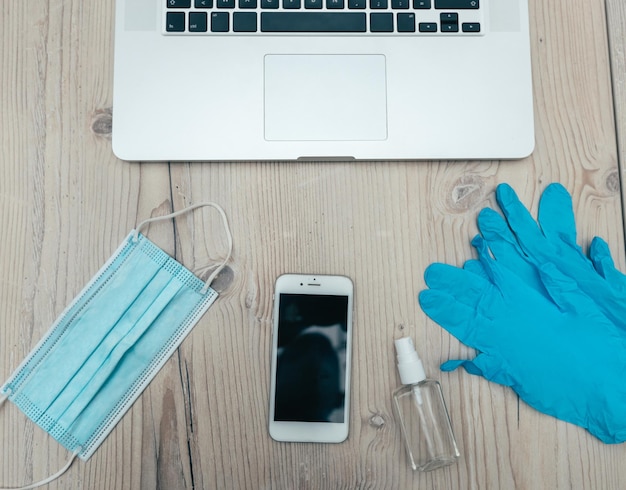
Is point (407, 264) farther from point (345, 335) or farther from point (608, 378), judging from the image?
point (608, 378)

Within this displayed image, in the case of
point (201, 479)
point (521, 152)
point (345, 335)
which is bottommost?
point (201, 479)

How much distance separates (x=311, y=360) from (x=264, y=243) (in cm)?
13

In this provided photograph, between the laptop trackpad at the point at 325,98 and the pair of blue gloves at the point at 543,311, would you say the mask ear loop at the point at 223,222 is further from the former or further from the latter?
the pair of blue gloves at the point at 543,311

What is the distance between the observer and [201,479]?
549 mm

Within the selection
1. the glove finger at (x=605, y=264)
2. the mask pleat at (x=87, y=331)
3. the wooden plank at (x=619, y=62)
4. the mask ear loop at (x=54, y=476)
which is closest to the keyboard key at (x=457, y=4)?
the wooden plank at (x=619, y=62)

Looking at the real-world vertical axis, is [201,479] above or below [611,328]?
below

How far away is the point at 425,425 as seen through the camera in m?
0.55

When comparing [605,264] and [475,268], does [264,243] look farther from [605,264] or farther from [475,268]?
[605,264]

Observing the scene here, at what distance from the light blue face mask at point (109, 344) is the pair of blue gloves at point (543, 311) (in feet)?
0.86

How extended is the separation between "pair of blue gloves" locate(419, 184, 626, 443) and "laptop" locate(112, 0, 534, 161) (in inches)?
3.4

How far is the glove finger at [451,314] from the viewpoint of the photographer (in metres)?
0.56

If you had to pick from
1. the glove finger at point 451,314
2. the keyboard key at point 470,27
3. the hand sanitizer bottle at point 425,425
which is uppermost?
the keyboard key at point 470,27

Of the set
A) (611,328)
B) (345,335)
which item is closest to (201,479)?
(345,335)

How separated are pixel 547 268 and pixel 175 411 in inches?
16.0
